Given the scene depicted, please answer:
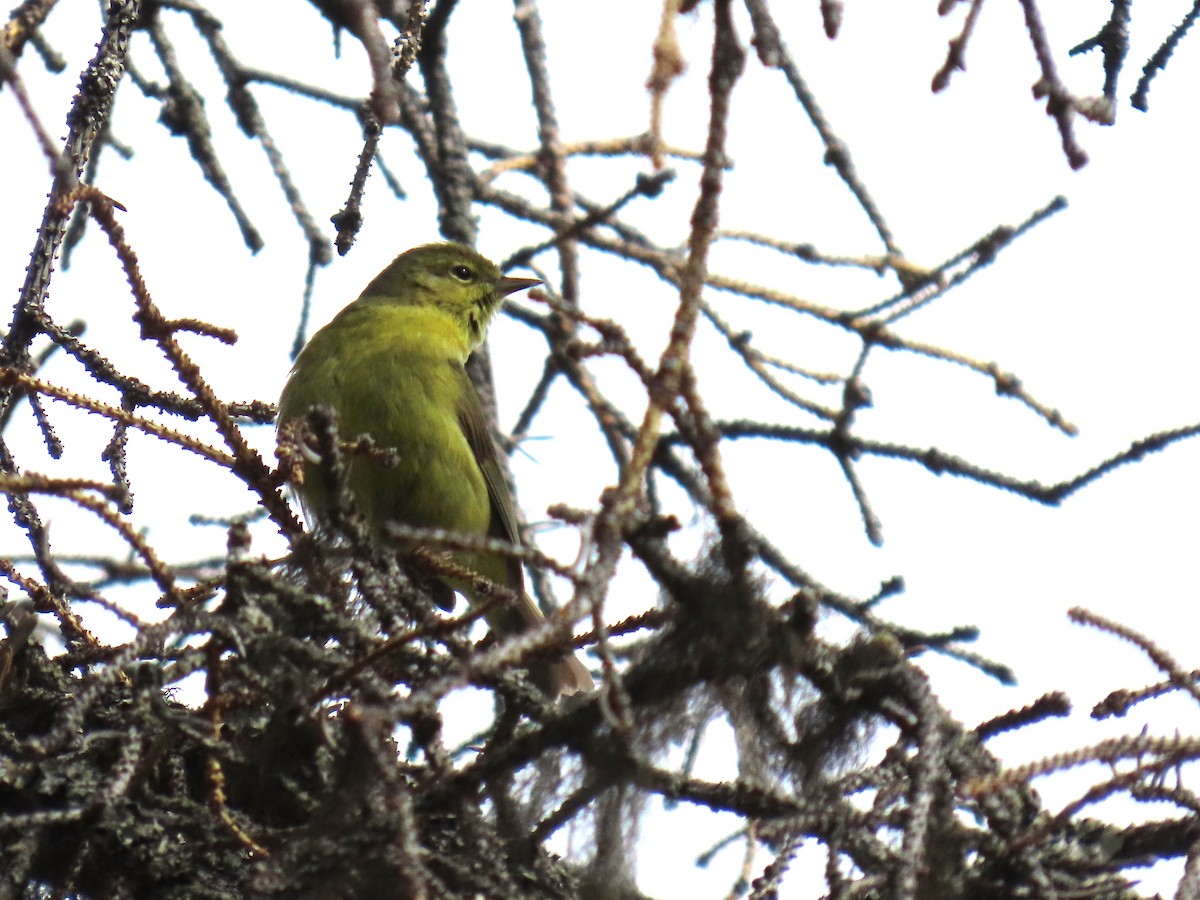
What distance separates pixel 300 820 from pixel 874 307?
2.13 meters

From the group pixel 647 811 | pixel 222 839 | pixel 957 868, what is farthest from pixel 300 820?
pixel 957 868

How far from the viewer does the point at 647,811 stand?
1989 mm

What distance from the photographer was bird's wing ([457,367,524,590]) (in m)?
5.34

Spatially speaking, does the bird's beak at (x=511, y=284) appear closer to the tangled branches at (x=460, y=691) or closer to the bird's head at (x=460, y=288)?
the bird's head at (x=460, y=288)

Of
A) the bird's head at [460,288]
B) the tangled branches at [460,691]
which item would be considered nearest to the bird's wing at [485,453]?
the bird's head at [460,288]

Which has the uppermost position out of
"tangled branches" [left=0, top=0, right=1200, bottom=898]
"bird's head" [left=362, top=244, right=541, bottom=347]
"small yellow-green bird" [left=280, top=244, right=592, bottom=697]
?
"bird's head" [left=362, top=244, right=541, bottom=347]

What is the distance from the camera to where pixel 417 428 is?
5234 mm

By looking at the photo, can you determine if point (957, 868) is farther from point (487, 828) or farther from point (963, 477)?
point (963, 477)

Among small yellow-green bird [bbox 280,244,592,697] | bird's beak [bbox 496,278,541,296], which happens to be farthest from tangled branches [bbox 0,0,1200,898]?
bird's beak [bbox 496,278,541,296]

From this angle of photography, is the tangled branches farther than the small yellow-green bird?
No

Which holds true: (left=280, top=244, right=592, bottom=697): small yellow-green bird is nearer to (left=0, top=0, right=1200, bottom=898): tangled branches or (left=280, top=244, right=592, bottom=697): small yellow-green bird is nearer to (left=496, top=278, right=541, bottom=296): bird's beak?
(left=496, top=278, right=541, bottom=296): bird's beak

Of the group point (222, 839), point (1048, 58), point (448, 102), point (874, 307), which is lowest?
point (222, 839)

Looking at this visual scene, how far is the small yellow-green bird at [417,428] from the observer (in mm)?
5117

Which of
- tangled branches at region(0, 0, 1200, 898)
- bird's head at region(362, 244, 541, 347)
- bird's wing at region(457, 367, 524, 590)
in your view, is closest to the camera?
tangled branches at region(0, 0, 1200, 898)
